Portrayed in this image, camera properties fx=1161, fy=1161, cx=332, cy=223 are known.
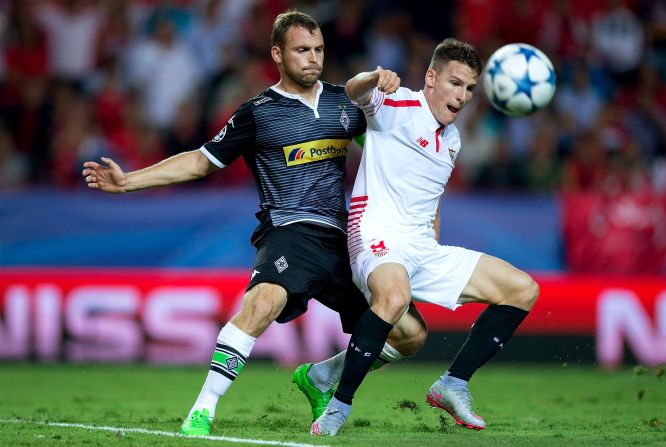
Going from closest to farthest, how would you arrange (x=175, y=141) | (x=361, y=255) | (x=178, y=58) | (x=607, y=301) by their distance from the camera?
(x=361, y=255) < (x=607, y=301) < (x=175, y=141) < (x=178, y=58)

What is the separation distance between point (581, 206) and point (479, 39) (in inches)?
126

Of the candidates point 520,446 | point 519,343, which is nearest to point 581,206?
point 519,343

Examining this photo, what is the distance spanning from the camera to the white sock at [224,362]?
6.51 meters

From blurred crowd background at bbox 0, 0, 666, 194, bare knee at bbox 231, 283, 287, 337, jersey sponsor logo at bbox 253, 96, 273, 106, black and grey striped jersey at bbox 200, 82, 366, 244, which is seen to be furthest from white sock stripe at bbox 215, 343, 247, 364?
blurred crowd background at bbox 0, 0, 666, 194

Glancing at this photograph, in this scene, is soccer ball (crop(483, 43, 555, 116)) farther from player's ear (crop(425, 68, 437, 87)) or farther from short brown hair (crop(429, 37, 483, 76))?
player's ear (crop(425, 68, 437, 87))

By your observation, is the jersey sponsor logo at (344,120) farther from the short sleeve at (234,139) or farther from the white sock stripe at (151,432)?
the white sock stripe at (151,432)

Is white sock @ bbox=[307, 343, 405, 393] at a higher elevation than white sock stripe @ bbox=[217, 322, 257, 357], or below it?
below

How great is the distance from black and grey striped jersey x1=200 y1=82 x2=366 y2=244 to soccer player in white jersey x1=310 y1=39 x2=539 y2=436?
0.20m

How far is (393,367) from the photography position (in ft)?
39.4

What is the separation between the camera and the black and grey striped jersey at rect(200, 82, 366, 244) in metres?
6.88

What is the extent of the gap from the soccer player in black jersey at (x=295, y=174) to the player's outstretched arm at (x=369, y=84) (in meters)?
0.45

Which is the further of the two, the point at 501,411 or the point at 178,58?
the point at 178,58

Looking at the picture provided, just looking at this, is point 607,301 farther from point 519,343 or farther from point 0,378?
point 0,378

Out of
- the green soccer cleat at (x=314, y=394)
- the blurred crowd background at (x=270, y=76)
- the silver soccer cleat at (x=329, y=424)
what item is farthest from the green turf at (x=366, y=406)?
the blurred crowd background at (x=270, y=76)
